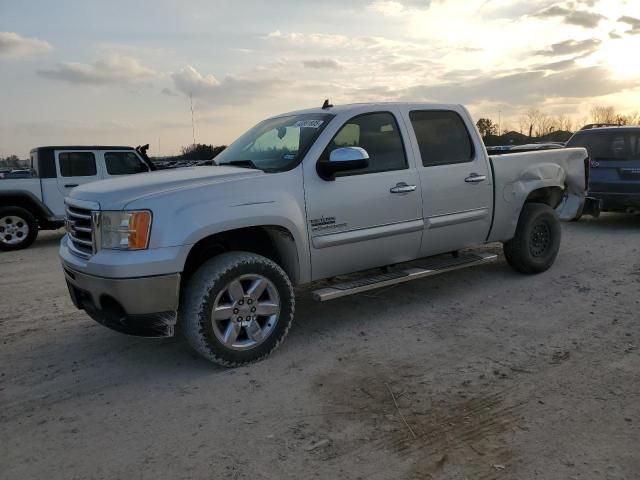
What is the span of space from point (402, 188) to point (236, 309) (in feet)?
6.04

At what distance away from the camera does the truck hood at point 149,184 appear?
366 centimetres

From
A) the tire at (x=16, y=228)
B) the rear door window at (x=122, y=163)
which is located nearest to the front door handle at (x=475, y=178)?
the rear door window at (x=122, y=163)

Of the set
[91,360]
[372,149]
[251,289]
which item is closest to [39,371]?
[91,360]

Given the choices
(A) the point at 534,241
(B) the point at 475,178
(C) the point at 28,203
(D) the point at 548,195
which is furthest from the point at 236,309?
(C) the point at 28,203

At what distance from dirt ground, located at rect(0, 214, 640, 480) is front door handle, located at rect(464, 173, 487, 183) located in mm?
1174

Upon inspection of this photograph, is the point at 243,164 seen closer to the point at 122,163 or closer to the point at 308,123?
the point at 308,123

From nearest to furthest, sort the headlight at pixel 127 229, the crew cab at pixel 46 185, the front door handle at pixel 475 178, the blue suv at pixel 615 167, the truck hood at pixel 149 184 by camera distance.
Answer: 1. the headlight at pixel 127 229
2. the truck hood at pixel 149 184
3. the front door handle at pixel 475 178
4. the blue suv at pixel 615 167
5. the crew cab at pixel 46 185

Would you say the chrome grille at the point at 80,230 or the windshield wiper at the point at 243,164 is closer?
the chrome grille at the point at 80,230

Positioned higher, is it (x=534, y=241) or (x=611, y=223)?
(x=534, y=241)

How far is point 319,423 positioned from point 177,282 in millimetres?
1327

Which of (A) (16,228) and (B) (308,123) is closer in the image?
(B) (308,123)

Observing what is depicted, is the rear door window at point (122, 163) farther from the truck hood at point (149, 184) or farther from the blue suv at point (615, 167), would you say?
the blue suv at point (615, 167)

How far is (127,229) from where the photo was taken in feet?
11.6

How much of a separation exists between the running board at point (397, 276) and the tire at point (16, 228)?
726 centimetres
